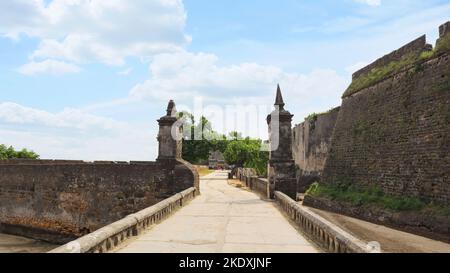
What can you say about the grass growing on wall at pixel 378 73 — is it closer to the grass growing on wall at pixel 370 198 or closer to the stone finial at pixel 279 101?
the grass growing on wall at pixel 370 198

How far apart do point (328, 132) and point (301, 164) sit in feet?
23.6

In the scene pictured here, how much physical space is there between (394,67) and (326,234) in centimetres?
1635

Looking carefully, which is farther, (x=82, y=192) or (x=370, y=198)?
(x=370, y=198)

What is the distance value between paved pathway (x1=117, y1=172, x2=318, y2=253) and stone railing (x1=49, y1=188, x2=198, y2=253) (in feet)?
0.65

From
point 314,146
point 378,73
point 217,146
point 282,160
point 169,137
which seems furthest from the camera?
point 217,146

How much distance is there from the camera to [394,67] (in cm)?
2150

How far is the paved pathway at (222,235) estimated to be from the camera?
23.9ft

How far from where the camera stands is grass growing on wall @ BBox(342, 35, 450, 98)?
17484mm

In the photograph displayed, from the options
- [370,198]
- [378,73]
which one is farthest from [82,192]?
[378,73]

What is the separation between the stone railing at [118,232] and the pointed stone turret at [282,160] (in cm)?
557

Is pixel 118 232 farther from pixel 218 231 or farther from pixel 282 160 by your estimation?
pixel 282 160

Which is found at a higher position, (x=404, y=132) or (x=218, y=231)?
(x=404, y=132)

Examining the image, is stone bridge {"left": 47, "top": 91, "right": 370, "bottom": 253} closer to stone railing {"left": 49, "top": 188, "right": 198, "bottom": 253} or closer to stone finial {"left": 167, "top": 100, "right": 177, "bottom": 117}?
stone railing {"left": 49, "top": 188, "right": 198, "bottom": 253}

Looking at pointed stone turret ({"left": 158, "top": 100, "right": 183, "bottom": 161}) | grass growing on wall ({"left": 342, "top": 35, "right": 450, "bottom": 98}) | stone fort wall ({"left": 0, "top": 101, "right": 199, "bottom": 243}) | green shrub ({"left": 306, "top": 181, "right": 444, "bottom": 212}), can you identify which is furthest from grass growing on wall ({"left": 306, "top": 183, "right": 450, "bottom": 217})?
pointed stone turret ({"left": 158, "top": 100, "right": 183, "bottom": 161})
